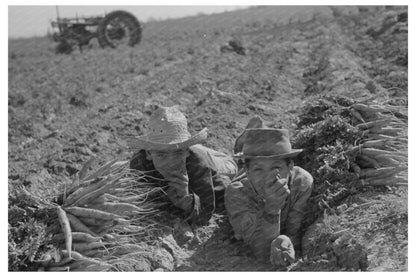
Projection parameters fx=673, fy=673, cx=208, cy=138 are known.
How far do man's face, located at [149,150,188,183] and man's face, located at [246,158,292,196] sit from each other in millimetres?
629

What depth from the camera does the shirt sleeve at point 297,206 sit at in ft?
15.6

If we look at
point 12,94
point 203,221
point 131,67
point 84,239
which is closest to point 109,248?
point 84,239

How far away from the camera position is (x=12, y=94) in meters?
11.9

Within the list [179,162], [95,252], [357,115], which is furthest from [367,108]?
[95,252]

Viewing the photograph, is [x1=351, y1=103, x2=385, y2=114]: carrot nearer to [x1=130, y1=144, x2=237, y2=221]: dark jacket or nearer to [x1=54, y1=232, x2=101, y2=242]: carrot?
[x1=130, y1=144, x2=237, y2=221]: dark jacket

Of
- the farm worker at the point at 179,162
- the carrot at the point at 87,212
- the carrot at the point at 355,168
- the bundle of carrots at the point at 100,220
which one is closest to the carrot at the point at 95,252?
the bundle of carrots at the point at 100,220

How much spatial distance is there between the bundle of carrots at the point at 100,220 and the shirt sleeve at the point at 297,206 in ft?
3.29

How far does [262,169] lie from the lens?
179 inches

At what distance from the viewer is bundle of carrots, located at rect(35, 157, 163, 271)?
13.8ft

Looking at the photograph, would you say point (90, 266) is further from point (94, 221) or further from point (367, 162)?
point (367, 162)

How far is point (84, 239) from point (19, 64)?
14698 millimetres

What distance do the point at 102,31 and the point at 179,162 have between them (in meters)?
14.9

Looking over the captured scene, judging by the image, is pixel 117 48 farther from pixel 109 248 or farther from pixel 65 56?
pixel 109 248

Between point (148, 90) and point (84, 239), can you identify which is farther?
point (148, 90)
